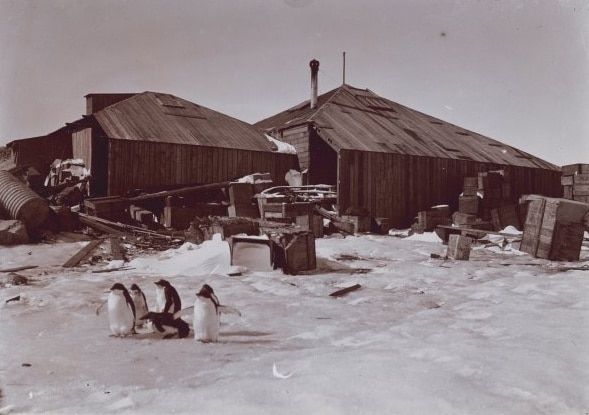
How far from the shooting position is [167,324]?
4.67 metres

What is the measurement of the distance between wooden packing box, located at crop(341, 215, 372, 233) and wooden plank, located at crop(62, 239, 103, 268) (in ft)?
29.5

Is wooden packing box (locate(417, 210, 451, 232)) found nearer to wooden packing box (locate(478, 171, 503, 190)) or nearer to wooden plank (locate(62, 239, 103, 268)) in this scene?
wooden packing box (locate(478, 171, 503, 190))

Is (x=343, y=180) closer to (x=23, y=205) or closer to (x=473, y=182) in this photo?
(x=473, y=182)

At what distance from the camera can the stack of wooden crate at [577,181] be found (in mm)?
12148

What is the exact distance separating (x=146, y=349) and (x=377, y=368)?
89.1 inches

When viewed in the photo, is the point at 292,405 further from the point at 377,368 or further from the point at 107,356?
the point at 107,356

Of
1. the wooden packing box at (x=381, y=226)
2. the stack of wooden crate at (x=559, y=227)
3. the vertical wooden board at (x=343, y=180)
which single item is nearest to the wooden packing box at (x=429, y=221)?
the wooden packing box at (x=381, y=226)

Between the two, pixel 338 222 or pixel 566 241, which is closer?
pixel 566 241

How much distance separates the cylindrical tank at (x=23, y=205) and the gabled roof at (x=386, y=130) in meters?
11.4

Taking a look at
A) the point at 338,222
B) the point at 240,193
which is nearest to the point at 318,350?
the point at 338,222

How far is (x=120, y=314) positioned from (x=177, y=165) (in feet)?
48.8

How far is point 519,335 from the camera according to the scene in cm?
446

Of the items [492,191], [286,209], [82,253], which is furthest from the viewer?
[492,191]

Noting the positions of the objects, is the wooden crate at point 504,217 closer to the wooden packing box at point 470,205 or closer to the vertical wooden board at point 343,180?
the wooden packing box at point 470,205
